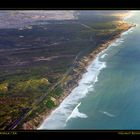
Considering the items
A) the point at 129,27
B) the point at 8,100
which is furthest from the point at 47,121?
the point at 129,27

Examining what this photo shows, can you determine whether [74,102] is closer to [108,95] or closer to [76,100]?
[76,100]

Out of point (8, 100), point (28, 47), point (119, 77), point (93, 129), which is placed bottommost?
point (93, 129)

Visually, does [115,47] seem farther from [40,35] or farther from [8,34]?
[8,34]

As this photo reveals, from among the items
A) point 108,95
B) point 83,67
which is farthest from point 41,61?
point 108,95
